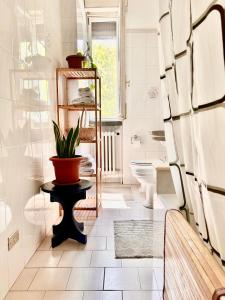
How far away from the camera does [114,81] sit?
3.88 meters

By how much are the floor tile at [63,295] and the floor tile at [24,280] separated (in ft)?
0.48

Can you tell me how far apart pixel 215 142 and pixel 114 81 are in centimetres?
350

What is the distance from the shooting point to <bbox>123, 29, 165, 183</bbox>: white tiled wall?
355cm

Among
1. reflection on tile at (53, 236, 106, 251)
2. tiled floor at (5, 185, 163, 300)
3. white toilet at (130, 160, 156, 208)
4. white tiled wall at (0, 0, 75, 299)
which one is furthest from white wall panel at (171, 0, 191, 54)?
white toilet at (130, 160, 156, 208)

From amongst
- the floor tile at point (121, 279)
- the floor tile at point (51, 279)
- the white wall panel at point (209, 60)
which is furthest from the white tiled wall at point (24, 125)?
the white wall panel at point (209, 60)

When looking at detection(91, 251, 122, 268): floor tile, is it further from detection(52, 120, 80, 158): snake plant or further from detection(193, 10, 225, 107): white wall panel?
detection(193, 10, 225, 107): white wall panel

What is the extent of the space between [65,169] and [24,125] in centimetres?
42

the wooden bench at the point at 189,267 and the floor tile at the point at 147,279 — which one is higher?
the wooden bench at the point at 189,267

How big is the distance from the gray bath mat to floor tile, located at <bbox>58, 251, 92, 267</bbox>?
0.64 ft

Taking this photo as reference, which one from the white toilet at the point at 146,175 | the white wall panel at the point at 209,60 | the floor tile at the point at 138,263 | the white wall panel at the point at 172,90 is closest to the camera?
the white wall panel at the point at 209,60

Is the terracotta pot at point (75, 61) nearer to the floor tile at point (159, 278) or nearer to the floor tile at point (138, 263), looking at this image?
the floor tile at point (138, 263)

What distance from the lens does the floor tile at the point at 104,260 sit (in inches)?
63.9

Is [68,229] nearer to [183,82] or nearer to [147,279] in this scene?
[147,279]

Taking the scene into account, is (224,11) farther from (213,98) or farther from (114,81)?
(114,81)
